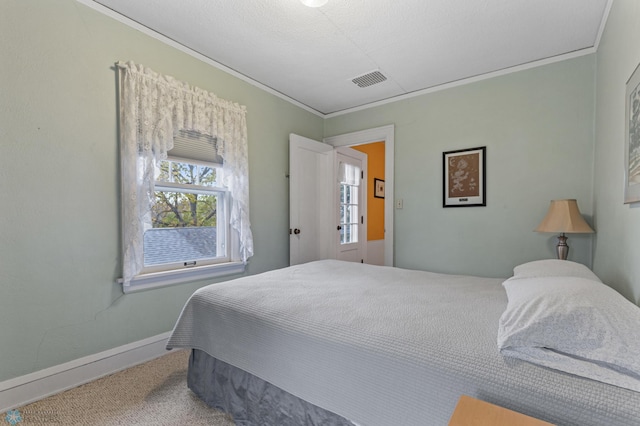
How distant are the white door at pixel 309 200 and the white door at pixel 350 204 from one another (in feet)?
0.51

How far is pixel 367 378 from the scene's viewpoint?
1.05 metres

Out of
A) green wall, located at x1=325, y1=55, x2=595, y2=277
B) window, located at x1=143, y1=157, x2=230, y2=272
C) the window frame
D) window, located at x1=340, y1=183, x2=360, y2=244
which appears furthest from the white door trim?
window, located at x1=143, y1=157, x2=230, y2=272

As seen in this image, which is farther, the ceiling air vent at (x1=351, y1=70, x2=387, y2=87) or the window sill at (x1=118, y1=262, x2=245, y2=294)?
the ceiling air vent at (x1=351, y1=70, x2=387, y2=87)

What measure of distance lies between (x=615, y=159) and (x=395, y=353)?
184 centimetres

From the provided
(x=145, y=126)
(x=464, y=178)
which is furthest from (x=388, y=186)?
(x=145, y=126)

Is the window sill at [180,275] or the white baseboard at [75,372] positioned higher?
the window sill at [180,275]

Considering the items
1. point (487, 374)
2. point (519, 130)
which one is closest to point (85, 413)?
point (487, 374)

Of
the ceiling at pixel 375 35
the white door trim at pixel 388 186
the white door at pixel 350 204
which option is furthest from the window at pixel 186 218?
the white door trim at pixel 388 186

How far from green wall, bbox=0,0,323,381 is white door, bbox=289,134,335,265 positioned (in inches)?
58.0

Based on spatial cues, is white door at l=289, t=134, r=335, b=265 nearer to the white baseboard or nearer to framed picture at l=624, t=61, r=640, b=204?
the white baseboard

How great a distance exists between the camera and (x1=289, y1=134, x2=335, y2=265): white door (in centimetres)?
336

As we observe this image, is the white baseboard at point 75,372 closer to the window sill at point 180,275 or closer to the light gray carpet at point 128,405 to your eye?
the light gray carpet at point 128,405

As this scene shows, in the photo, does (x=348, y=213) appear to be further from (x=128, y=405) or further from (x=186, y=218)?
(x=128, y=405)

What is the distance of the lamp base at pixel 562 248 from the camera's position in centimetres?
228
